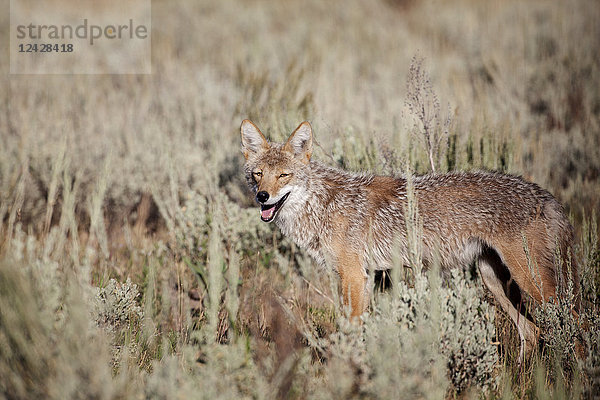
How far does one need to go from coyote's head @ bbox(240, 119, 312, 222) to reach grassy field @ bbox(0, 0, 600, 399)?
0.48m

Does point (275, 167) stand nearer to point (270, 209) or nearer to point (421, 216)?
point (270, 209)

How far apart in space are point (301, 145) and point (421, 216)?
4.04 ft

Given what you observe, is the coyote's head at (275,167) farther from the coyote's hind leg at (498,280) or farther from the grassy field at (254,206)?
the coyote's hind leg at (498,280)

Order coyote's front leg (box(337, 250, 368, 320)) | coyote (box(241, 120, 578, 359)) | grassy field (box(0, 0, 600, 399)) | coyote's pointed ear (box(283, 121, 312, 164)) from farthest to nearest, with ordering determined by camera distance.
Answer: coyote's pointed ear (box(283, 121, 312, 164)) < coyote's front leg (box(337, 250, 368, 320)) < coyote (box(241, 120, 578, 359)) < grassy field (box(0, 0, 600, 399))

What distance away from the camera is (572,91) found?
8.34 metres

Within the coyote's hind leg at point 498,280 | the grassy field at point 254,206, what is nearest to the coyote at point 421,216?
the coyote's hind leg at point 498,280

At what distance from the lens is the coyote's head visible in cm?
379

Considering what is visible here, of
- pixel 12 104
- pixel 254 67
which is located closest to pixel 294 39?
pixel 254 67

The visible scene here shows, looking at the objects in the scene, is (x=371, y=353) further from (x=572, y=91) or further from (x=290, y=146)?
(x=572, y=91)

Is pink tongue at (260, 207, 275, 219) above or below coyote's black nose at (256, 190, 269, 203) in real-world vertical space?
below

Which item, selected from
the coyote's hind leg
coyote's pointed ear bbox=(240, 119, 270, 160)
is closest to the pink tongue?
coyote's pointed ear bbox=(240, 119, 270, 160)

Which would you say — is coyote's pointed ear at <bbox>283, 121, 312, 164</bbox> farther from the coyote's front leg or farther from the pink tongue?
the coyote's front leg

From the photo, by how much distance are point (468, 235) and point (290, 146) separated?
164 centimetres

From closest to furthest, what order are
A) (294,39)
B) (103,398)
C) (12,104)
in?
(103,398) < (12,104) < (294,39)
